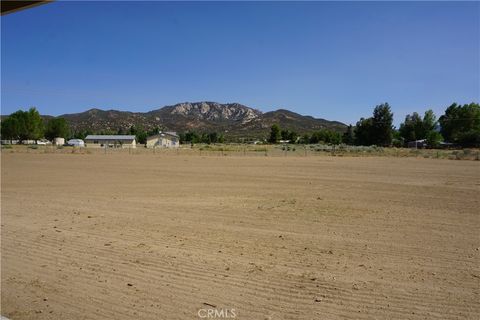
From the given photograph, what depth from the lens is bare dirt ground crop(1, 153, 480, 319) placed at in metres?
4.67

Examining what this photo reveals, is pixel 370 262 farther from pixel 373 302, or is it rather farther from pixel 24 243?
pixel 24 243

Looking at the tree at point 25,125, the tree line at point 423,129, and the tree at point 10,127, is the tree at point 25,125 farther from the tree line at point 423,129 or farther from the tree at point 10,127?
the tree line at point 423,129

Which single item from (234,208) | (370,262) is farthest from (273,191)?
(370,262)

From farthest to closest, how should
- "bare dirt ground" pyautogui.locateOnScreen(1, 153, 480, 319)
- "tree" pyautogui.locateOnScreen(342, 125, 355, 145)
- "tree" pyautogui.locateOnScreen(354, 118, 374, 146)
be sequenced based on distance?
"tree" pyautogui.locateOnScreen(342, 125, 355, 145) → "tree" pyautogui.locateOnScreen(354, 118, 374, 146) → "bare dirt ground" pyautogui.locateOnScreen(1, 153, 480, 319)

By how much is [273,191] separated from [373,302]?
35.8 feet

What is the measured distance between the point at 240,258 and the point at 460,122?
116m

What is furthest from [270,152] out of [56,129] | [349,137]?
[56,129]

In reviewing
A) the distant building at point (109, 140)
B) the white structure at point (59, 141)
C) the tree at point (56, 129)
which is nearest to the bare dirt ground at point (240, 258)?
the distant building at point (109, 140)

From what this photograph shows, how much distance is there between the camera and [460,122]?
10425 cm

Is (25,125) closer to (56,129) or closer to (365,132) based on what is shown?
(56,129)

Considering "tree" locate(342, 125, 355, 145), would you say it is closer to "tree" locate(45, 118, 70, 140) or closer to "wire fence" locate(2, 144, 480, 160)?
"wire fence" locate(2, 144, 480, 160)

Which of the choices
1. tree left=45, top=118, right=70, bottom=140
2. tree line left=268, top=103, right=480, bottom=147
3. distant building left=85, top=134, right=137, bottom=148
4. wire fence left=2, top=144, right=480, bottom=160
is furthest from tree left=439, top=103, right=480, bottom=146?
tree left=45, top=118, right=70, bottom=140

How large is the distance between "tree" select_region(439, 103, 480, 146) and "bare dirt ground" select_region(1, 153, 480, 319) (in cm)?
9307

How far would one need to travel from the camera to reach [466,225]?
9367 mm
